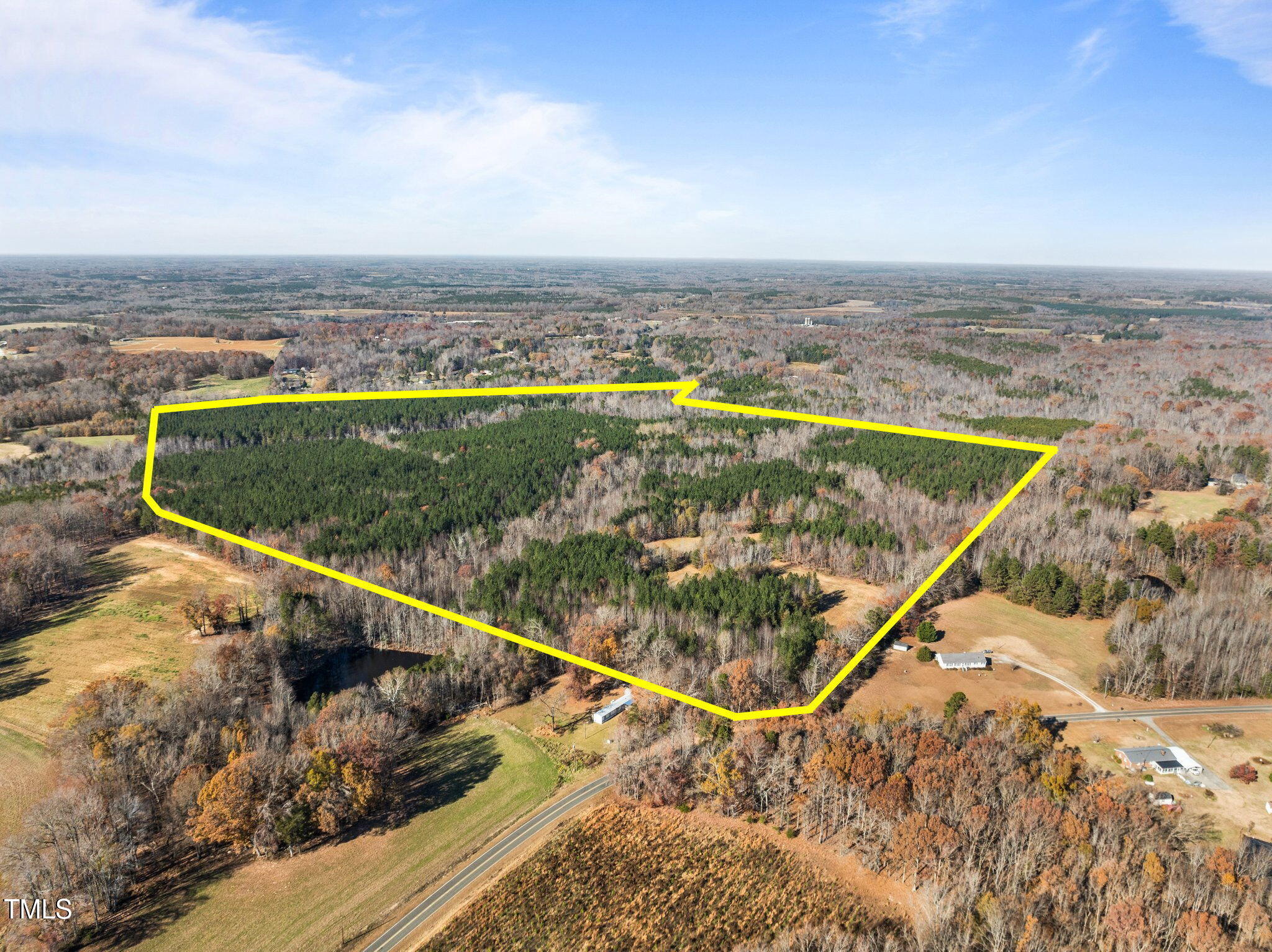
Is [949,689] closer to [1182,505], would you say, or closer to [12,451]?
[1182,505]

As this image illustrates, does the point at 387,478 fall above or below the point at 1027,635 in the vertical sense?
above

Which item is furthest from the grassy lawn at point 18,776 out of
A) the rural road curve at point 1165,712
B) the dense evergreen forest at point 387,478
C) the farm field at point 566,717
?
the rural road curve at point 1165,712

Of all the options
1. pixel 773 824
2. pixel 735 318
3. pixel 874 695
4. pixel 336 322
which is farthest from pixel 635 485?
pixel 735 318

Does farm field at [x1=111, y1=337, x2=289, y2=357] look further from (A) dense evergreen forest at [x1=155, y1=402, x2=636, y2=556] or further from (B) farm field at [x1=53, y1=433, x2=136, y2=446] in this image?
(A) dense evergreen forest at [x1=155, y1=402, x2=636, y2=556]

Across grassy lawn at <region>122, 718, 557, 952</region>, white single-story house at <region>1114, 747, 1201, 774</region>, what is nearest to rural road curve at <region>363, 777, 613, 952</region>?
grassy lawn at <region>122, 718, 557, 952</region>

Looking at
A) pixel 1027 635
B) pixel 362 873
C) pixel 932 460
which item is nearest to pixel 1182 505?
pixel 1027 635

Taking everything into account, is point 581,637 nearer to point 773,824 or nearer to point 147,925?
point 773,824
